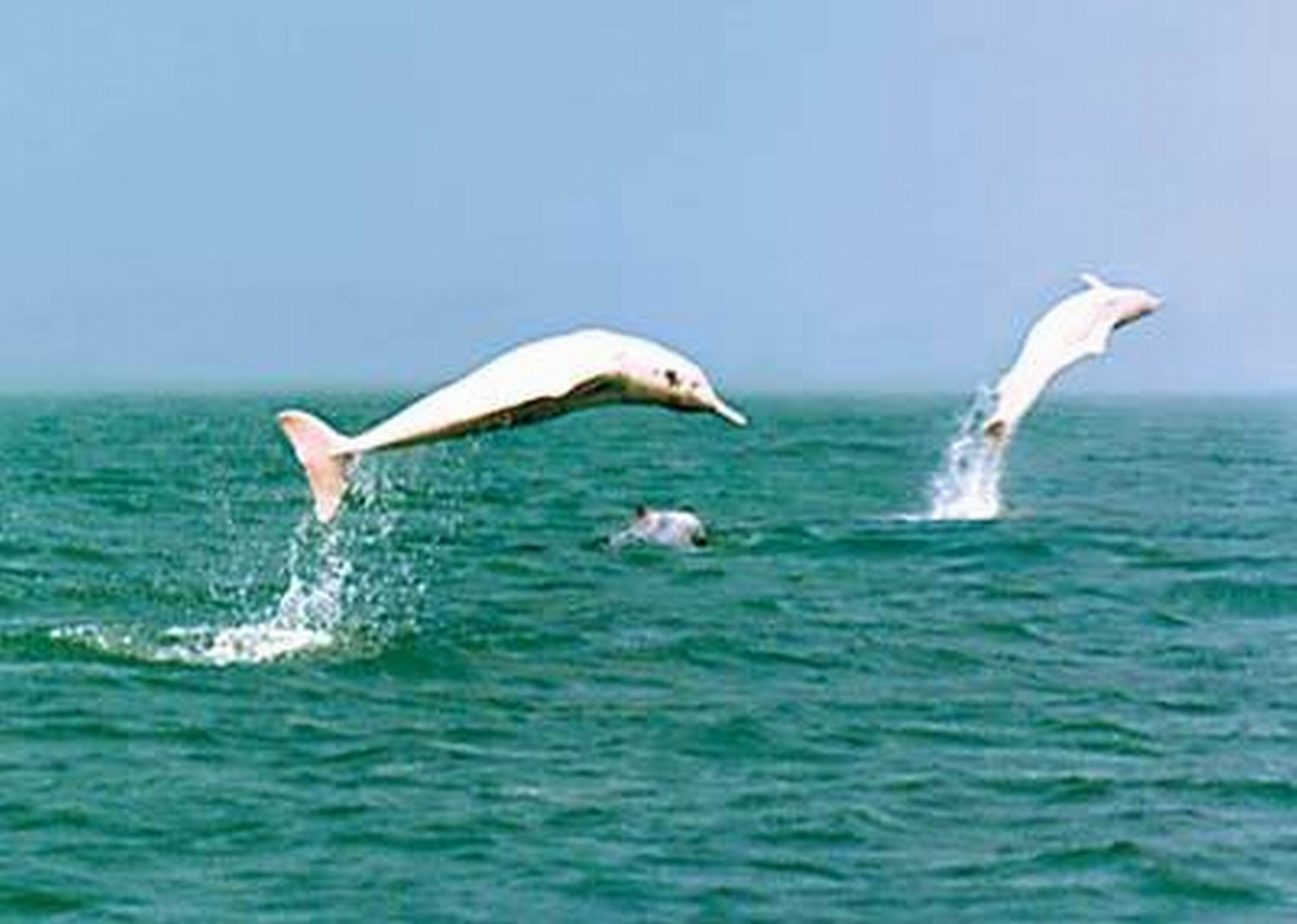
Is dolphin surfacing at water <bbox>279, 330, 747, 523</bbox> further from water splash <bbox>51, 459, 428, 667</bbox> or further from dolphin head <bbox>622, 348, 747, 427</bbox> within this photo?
water splash <bbox>51, 459, 428, 667</bbox>

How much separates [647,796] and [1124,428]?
394ft

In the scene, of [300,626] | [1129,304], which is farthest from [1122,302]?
[300,626]

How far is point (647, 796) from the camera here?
16.5 m

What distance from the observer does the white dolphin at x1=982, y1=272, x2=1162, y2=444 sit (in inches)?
1356

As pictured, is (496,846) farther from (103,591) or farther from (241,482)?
(241,482)

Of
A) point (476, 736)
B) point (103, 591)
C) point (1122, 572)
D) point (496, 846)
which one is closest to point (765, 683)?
point (476, 736)

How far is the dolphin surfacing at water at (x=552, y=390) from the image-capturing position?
16844 millimetres

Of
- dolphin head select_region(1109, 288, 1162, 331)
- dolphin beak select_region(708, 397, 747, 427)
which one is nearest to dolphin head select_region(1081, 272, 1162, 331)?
dolphin head select_region(1109, 288, 1162, 331)

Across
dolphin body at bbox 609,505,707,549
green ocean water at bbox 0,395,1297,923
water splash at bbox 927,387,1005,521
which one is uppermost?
water splash at bbox 927,387,1005,521

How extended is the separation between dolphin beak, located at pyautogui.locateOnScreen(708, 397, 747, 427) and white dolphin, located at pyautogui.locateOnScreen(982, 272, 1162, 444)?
55.3 feet

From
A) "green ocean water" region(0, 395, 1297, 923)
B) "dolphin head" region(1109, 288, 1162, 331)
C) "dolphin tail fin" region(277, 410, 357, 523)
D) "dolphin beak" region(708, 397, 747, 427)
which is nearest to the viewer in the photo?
"green ocean water" region(0, 395, 1297, 923)

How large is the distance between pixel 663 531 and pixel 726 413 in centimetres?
1962

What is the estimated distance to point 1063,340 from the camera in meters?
35.3

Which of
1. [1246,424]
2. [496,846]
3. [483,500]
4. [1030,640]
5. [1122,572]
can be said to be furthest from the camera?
[1246,424]
